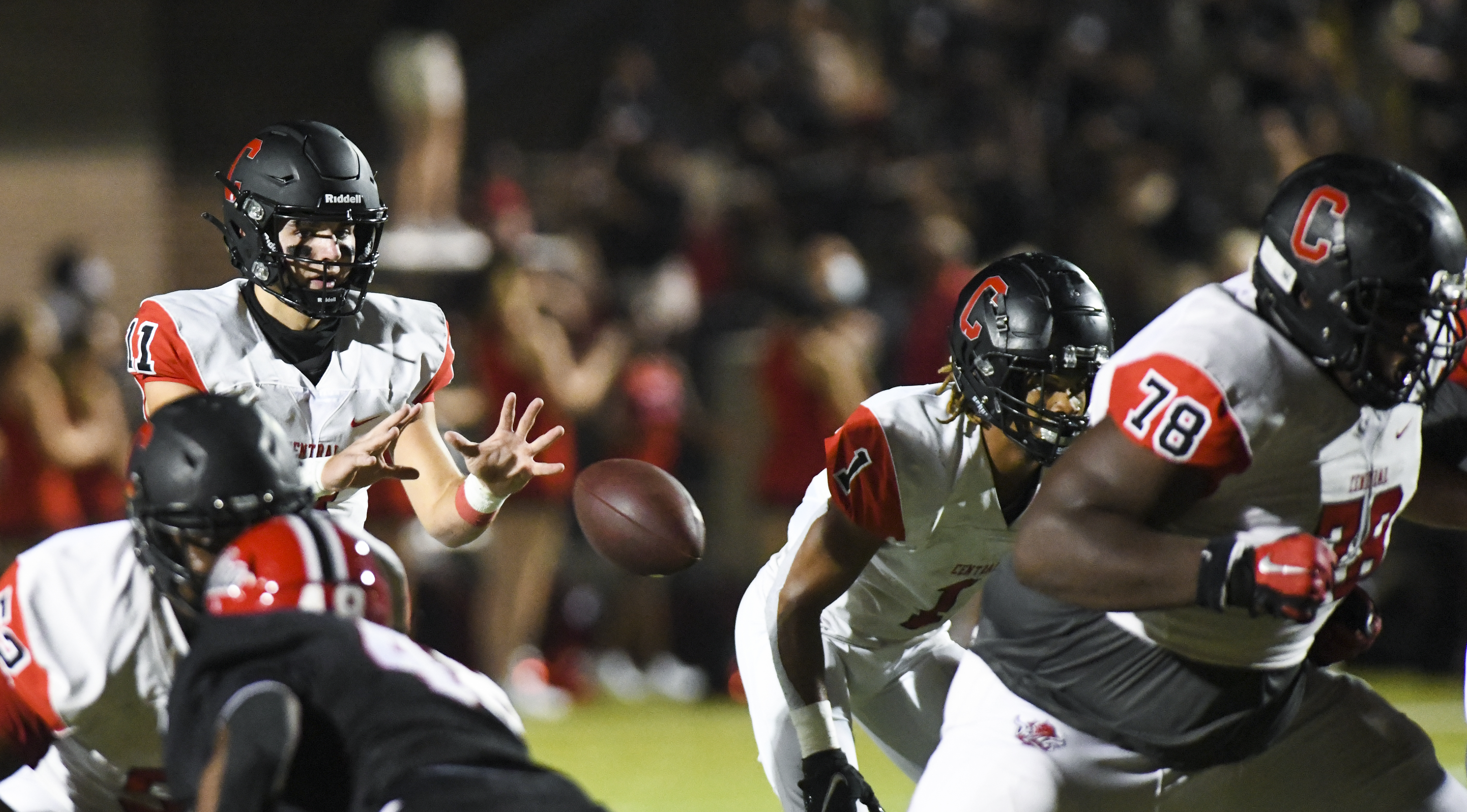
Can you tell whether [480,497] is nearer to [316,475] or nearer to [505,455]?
[505,455]

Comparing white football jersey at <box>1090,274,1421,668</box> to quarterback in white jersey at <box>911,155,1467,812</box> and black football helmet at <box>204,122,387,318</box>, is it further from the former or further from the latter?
black football helmet at <box>204,122,387,318</box>

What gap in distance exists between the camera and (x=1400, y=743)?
292 centimetres

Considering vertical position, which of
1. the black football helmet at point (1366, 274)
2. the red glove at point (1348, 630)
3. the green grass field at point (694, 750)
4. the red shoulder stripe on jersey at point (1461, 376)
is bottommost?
the green grass field at point (694, 750)

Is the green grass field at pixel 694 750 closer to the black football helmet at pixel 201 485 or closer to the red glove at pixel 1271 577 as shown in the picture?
the red glove at pixel 1271 577

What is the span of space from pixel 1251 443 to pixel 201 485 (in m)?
1.57

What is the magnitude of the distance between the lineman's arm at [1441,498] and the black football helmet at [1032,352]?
2.01ft

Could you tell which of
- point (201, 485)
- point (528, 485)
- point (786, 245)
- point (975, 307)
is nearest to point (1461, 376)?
point (975, 307)

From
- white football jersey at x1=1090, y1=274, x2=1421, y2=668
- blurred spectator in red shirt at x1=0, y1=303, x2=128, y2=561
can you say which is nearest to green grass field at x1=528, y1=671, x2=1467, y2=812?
blurred spectator in red shirt at x1=0, y1=303, x2=128, y2=561

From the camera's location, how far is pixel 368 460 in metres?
3.35

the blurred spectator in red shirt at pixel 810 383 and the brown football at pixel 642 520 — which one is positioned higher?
the brown football at pixel 642 520

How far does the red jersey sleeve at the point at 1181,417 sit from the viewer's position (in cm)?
A: 252

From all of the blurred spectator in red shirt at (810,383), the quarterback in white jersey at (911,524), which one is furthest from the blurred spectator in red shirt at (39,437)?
the quarterback in white jersey at (911,524)

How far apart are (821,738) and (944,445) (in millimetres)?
598

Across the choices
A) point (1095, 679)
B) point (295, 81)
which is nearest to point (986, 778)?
point (1095, 679)
